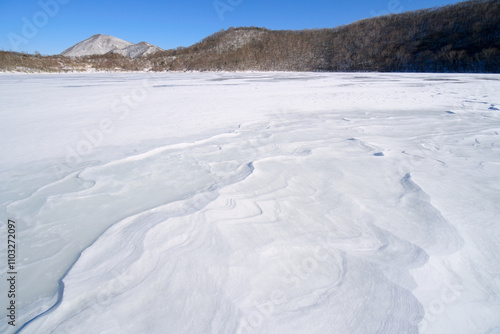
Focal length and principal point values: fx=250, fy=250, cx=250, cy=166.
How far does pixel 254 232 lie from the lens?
1.43 metres

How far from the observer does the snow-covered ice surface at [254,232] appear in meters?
0.99

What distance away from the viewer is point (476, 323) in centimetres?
94

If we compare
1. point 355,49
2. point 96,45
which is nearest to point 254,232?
point 355,49

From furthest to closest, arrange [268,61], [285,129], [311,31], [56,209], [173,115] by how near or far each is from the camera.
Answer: [311,31]
[268,61]
[173,115]
[285,129]
[56,209]

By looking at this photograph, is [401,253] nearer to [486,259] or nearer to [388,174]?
[486,259]

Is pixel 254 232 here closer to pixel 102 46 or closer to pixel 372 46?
pixel 372 46

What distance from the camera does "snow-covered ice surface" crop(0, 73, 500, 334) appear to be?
994 millimetres

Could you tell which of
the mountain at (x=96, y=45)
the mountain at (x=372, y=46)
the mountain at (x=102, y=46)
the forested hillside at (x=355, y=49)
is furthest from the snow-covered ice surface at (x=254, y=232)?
the mountain at (x=96, y=45)

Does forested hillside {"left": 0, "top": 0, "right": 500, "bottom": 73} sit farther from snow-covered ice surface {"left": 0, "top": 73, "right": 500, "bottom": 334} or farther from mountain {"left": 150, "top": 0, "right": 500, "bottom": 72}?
snow-covered ice surface {"left": 0, "top": 73, "right": 500, "bottom": 334}

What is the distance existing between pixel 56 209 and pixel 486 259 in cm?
247

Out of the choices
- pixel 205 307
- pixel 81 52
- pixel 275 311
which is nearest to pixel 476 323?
pixel 275 311

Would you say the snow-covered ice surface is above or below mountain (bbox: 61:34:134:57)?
below

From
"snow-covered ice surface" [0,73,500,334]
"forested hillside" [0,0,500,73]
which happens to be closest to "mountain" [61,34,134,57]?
"forested hillside" [0,0,500,73]

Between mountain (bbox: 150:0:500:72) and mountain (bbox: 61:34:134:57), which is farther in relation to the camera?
mountain (bbox: 61:34:134:57)
